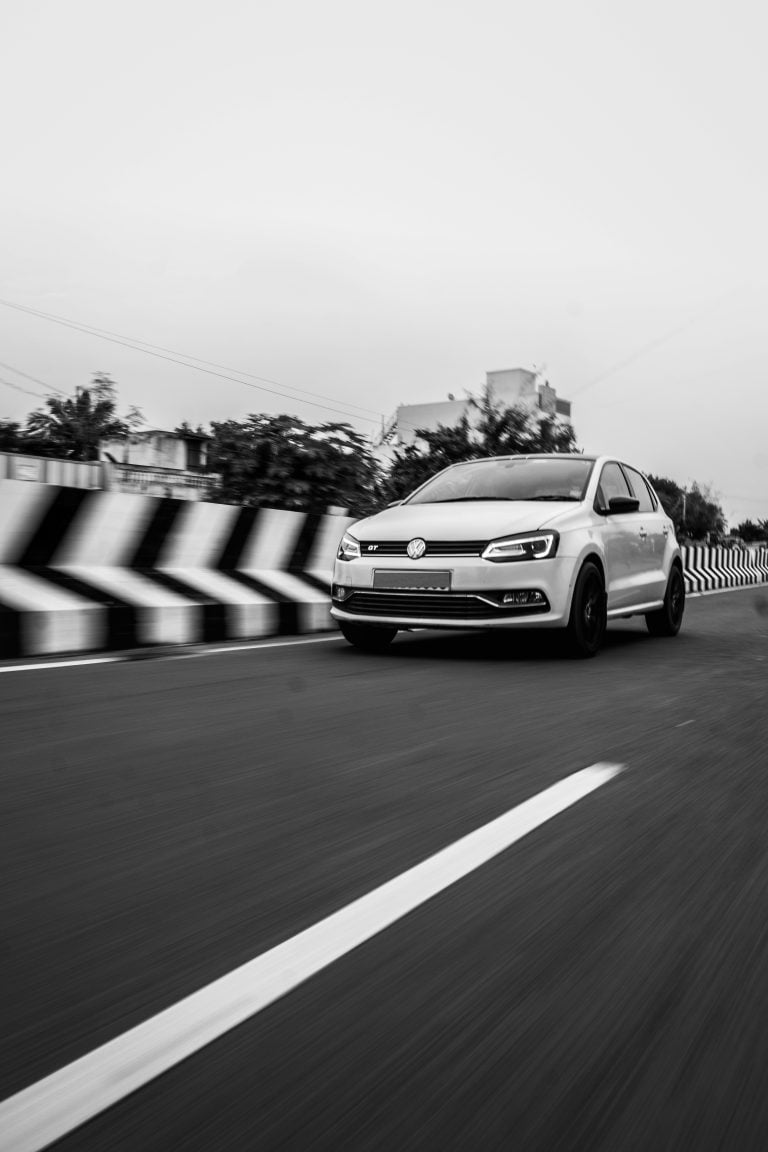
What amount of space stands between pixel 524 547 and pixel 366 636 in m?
1.41

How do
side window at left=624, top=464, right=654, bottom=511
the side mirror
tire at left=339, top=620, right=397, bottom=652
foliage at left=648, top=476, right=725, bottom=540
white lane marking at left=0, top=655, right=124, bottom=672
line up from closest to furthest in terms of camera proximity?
white lane marking at left=0, top=655, right=124, bottom=672, tire at left=339, top=620, right=397, bottom=652, the side mirror, side window at left=624, top=464, right=654, bottom=511, foliage at left=648, top=476, right=725, bottom=540

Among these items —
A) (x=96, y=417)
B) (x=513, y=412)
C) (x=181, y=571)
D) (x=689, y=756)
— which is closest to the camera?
(x=689, y=756)

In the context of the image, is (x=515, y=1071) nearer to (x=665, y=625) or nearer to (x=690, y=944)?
(x=690, y=944)

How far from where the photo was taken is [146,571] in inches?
382

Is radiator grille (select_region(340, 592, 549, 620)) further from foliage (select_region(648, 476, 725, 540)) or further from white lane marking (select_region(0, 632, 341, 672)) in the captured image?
foliage (select_region(648, 476, 725, 540))

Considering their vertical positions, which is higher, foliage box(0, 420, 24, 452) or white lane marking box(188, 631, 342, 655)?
foliage box(0, 420, 24, 452)

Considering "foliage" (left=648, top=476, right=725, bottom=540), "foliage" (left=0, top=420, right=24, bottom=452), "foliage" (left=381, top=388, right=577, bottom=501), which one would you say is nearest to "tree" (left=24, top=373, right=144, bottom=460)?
"foliage" (left=0, top=420, right=24, bottom=452)

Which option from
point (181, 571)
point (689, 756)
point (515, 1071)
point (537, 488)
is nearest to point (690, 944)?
point (515, 1071)

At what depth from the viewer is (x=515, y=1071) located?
6.25 ft

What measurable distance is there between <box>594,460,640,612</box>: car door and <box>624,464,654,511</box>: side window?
0.43 metres

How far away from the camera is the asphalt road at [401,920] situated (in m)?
1.79

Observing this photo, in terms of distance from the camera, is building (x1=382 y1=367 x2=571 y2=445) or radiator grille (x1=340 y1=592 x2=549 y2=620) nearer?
radiator grille (x1=340 y1=592 x2=549 y2=620)

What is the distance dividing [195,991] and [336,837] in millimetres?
1129

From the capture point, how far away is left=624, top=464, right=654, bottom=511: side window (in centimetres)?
1031
